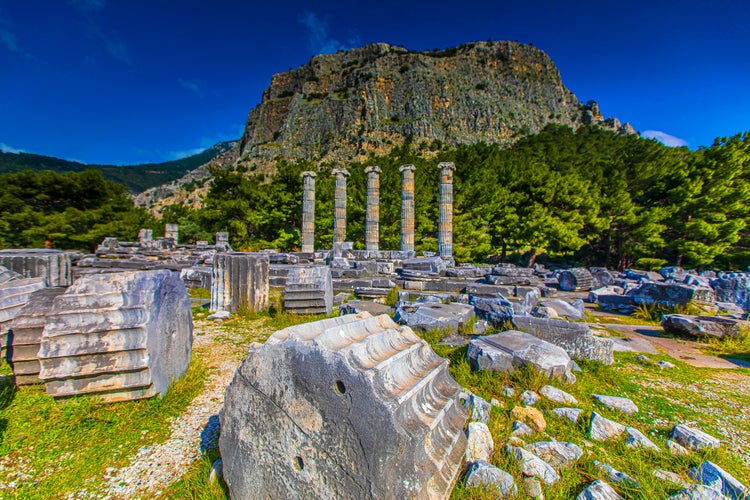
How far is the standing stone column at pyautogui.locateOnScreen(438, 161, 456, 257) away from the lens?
60.2 feet

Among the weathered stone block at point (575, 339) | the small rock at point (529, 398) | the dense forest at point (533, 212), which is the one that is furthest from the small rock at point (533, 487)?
the dense forest at point (533, 212)

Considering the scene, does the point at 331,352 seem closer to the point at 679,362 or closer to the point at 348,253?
the point at 679,362

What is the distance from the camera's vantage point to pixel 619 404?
308 cm

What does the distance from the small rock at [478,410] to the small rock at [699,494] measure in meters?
1.19

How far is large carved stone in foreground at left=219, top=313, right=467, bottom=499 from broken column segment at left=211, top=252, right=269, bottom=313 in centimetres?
558

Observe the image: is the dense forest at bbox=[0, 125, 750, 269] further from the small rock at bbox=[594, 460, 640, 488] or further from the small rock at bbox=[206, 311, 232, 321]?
the small rock at bbox=[594, 460, 640, 488]

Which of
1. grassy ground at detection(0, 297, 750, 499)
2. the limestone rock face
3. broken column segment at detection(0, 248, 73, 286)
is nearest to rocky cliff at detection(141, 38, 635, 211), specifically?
broken column segment at detection(0, 248, 73, 286)

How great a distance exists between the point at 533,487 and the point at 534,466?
181 mm

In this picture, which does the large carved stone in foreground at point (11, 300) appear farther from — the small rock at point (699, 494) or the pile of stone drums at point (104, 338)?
the small rock at point (699, 494)

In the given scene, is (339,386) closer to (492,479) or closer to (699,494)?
(492,479)

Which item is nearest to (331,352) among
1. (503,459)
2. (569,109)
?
(503,459)

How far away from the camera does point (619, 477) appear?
201 cm

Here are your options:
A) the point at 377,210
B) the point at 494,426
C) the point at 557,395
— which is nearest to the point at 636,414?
the point at 557,395

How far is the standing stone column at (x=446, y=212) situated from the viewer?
18.3m
